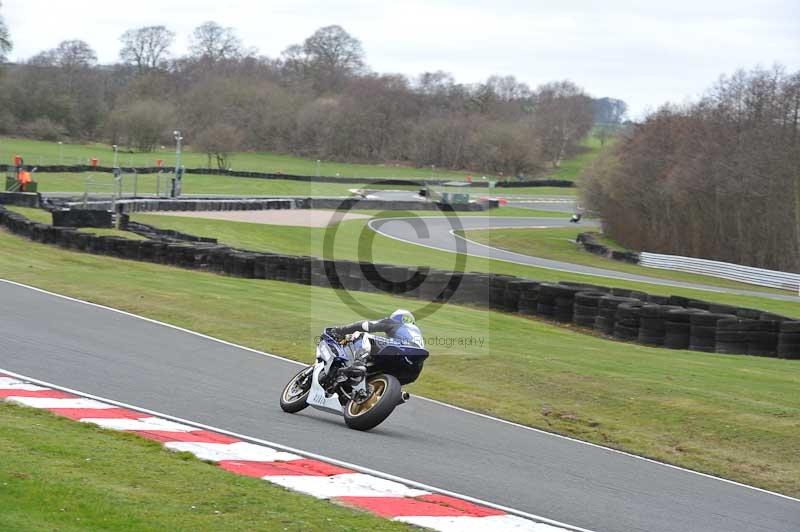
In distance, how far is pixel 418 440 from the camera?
1016 centimetres

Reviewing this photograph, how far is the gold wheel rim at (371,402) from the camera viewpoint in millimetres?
10062

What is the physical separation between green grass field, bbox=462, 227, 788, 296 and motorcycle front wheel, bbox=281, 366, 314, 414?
3193cm

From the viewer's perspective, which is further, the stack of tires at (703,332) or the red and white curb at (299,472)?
the stack of tires at (703,332)

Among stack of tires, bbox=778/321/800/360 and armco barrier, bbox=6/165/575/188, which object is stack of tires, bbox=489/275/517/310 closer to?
stack of tires, bbox=778/321/800/360

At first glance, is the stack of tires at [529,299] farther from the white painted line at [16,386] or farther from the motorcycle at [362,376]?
the white painted line at [16,386]

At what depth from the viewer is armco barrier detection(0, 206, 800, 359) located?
17500 mm

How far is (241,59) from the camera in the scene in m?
164

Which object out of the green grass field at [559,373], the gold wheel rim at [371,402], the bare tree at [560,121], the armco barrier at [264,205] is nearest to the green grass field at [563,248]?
the armco barrier at [264,205]

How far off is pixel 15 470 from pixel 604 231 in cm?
5565

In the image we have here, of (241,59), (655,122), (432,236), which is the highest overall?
(241,59)

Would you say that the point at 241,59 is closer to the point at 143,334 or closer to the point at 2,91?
the point at 2,91

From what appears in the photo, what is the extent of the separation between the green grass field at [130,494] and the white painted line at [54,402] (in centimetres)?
147

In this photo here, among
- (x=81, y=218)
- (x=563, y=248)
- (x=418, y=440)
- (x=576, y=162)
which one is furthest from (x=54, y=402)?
(x=576, y=162)

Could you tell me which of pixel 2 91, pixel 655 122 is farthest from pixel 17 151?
pixel 655 122
